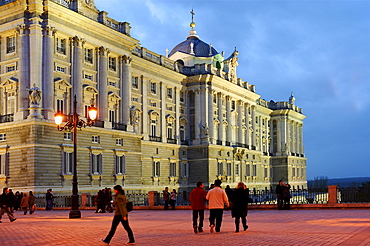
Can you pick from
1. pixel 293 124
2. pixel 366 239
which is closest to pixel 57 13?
pixel 366 239

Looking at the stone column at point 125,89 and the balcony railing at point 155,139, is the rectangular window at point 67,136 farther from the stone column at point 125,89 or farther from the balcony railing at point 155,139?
the balcony railing at point 155,139

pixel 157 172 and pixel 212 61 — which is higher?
pixel 212 61

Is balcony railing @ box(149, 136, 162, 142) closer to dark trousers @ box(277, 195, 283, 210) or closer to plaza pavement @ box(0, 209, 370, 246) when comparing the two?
dark trousers @ box(277, 195, 283, 210)

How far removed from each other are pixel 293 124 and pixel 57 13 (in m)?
80.1

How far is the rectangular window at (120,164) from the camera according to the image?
158 ft

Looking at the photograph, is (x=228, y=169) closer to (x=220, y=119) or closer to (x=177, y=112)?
(x=220, y=119)

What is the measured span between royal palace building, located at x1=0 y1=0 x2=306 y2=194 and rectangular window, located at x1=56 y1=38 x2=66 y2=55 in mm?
101

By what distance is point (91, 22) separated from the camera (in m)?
45.5

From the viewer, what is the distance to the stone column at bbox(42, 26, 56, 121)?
40.2 m

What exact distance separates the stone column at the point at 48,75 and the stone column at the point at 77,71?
310 centimetres

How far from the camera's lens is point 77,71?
145 ft

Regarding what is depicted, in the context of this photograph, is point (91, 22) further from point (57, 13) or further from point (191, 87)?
point (191, 87)

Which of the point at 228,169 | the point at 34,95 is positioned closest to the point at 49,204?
the point at 34,95

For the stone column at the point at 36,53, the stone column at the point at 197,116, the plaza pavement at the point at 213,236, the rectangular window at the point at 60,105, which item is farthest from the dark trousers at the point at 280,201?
the stone column at the point at 197,116
